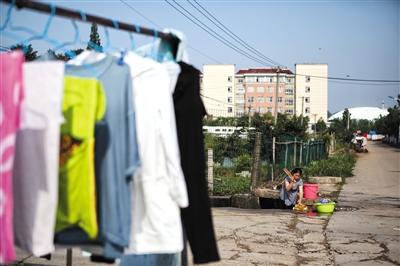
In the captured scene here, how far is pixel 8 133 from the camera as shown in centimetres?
180

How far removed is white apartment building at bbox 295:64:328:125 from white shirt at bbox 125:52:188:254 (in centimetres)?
8249

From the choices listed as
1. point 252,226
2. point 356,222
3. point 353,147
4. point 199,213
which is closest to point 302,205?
point 356,222

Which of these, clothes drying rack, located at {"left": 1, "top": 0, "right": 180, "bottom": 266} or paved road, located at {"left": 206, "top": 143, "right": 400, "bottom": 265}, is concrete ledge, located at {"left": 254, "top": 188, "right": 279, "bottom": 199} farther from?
clothes drying rack, located at {"left": 1, "top": 0, "right": 180, "bottom": 266}

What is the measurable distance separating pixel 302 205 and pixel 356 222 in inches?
56.5

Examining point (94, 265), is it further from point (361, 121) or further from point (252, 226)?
point (361, 121)

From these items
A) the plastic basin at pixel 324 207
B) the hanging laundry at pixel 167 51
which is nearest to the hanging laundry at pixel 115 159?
the hanging laundry at pixel 167 51

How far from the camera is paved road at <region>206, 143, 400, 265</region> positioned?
6652 millimetres

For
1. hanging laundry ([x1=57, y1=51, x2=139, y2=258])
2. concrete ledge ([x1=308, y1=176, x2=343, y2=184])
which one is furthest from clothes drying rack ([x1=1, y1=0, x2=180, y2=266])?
concrete ledge ([x1=308, y1=176, x2=343, y2=184])

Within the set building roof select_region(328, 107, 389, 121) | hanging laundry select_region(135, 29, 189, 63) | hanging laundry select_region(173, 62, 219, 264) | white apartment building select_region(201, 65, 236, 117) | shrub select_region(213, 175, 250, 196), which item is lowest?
shrub select_region(213, 175, 250, 196)

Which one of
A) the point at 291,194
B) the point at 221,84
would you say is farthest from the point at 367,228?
the point at 221,84

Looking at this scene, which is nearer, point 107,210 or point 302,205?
point 107,210

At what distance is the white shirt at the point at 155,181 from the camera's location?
2.40m

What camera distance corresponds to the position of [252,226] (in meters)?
8.89

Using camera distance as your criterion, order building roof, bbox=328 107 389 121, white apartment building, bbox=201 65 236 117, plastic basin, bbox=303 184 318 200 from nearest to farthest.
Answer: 1. plastic basin, bbox=303 184 318 200
2. white apartment building, bbox=201 65 236 117
3. building roof, bbox=328 107 389 121
